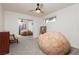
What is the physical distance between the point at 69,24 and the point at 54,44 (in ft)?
1.24

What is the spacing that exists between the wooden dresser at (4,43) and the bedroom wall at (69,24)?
64 centimetres

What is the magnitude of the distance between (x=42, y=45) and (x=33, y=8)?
22.6 inches

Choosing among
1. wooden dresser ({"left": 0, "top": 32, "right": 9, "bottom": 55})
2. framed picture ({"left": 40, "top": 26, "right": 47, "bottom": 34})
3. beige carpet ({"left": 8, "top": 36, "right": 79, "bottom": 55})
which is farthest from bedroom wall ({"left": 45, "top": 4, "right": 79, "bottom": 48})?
wooden dresser ({"left": 0, "top": 32, "right": 9, "bottom": 55})

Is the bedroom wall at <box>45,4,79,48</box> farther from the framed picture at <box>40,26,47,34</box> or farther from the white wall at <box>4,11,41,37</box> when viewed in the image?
the white wall at <box>4,11,41,37</box>

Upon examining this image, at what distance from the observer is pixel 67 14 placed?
1.95 meters

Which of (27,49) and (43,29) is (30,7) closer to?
(43,29)

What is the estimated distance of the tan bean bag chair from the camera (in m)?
1.88

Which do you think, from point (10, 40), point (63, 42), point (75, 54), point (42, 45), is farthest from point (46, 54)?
point (10, 40)

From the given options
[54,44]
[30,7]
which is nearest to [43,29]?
[54,44]

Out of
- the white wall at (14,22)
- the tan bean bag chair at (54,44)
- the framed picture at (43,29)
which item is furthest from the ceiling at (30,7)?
the tan bean bag chair at (54,44)

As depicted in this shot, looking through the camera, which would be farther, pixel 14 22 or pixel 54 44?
pixel 14 22

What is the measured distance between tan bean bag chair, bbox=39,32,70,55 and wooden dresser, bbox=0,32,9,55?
0.49 meters

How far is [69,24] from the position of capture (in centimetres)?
195
